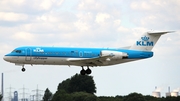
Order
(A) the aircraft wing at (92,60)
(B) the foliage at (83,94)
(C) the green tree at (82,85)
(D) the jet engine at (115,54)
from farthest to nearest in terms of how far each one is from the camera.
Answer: (C) the green tree at (82,85), (B) the foliage at (83,94), (D) the jet engine at (115,54), (A) the aircraft wing at (92,60)

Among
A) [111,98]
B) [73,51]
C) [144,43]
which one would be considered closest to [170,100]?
[111,98]

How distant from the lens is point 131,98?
122m

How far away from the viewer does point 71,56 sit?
74625 millimetres

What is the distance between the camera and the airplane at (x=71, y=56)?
242 ft

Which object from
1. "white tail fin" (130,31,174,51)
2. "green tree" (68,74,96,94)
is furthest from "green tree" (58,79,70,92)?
"white tail fin" (130,31,174,51)

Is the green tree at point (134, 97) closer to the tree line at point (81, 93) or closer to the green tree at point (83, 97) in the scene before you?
the tree line at point (81, 93)

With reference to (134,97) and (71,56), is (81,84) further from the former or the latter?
(71,56)

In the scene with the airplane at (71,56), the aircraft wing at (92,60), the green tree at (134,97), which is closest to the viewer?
the airplane at (71,56)

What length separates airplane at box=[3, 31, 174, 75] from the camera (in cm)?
7362

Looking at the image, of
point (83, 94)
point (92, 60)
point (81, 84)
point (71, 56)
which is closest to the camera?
point (71, 56)

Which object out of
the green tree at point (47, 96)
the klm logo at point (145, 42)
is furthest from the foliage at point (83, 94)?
the klm logo at point (145, 42)

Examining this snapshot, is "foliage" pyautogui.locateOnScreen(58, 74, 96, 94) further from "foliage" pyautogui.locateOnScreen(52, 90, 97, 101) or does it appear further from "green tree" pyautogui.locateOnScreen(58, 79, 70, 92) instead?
"foliage" pyautogui.locateOnScreen(52, 90, 97, 101)

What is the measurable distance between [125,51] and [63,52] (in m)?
9.06

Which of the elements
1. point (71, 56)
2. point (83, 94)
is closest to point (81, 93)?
point (83, 94)
